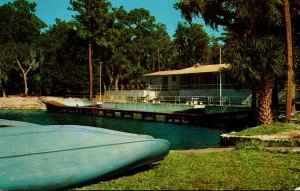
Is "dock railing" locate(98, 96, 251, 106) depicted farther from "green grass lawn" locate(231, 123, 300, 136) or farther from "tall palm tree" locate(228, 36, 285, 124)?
"green grass lawn" locate(231, 123, 300, 136)

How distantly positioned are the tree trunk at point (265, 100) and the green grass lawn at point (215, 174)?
321 inches

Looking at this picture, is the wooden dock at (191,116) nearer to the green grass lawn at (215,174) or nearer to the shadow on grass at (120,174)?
the green grass lawn at (215,174)

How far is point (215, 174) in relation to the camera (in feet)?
26.4

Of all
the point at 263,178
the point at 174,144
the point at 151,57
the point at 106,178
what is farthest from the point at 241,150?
the point at 151,57

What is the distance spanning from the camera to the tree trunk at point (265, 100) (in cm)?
1827

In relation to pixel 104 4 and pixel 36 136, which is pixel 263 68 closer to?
pixel 36 136

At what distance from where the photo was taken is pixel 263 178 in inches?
303

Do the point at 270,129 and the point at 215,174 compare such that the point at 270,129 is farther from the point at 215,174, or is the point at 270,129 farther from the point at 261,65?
the point at 215,174

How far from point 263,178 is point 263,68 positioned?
35.5 feet

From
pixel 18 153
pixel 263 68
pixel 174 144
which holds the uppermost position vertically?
pixel 263 68

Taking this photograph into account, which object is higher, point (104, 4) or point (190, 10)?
point (104, 4)

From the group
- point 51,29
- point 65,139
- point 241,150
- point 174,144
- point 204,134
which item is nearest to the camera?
point 65,139

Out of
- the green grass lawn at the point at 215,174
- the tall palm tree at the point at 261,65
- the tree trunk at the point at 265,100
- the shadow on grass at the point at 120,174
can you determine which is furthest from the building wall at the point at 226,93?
the shadow on grass at the point at 120,174

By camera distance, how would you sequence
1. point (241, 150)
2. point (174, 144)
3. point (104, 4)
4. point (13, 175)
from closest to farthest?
1. point (13, 175)
2. point (241, 150)
3. point (174, 144)
4. point (104, 4)
